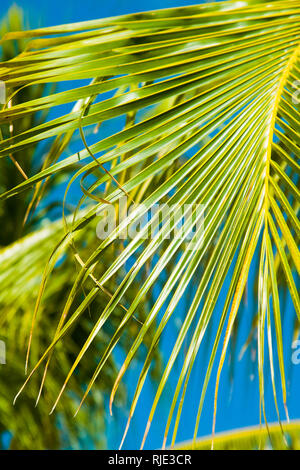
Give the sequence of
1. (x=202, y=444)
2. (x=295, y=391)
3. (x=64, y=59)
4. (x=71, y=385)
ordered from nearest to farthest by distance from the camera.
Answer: (x=64, y=59), (x=202, y=444), (x=71, y=385), (x=295, y=391)

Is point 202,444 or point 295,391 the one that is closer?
point 202,444

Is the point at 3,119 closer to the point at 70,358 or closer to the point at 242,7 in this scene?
the point at 242,7

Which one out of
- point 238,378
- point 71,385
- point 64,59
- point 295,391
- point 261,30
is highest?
point 64,59

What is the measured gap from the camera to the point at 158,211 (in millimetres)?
555

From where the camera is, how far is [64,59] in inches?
19.2

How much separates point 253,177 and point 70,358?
1.11 m

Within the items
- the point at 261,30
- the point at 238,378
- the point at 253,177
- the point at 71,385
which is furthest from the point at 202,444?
the point at 261,30

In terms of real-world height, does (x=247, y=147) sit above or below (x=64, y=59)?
below

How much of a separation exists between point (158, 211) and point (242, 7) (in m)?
0.25
